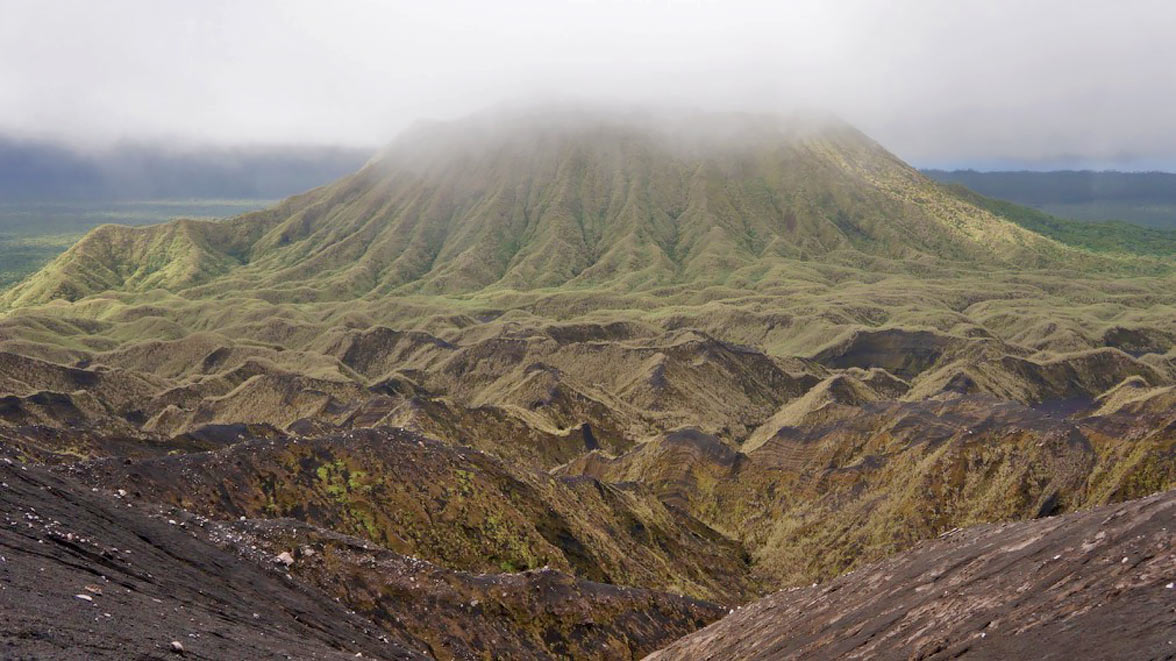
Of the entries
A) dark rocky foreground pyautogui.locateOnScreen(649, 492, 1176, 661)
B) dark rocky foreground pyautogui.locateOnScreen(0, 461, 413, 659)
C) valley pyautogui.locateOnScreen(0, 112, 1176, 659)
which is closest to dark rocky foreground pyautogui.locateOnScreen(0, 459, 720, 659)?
dark rocky foreground pyautogui.locateOnScreen(0, 461, 413, 659)

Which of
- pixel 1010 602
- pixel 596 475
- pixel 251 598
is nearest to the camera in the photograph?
pixel 1010 602

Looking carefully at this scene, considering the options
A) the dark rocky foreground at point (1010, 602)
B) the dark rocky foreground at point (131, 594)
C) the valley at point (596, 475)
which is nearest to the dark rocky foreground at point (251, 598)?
the dark rocky foreground at point (131, 594)

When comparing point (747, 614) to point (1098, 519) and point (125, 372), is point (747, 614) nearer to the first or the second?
point (1098, 519)

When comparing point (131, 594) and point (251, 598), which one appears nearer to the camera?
point (131, 594)

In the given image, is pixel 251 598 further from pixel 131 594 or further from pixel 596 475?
pixel 596 475

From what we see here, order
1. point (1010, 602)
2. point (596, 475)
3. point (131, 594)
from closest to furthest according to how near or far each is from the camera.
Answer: point (1010, 602), point (131, 594), point (596, 475)

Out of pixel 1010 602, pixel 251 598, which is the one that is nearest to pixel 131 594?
pixel 251 598

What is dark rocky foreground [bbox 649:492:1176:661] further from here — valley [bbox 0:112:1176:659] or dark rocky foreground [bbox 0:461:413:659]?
dark rocky foreground [bbox 0:461:413:659]
